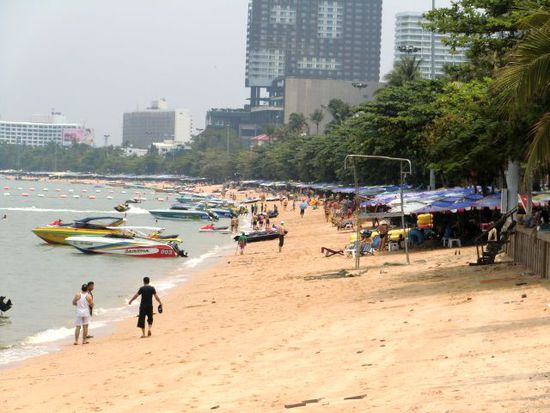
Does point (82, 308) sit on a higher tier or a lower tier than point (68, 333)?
higher

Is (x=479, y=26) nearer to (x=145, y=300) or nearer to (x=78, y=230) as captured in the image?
(x=145, y=300)

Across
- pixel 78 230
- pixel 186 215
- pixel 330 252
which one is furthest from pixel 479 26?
pixel 186 215

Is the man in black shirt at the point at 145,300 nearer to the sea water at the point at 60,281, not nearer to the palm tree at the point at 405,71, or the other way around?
the sea water at the point at 60,281

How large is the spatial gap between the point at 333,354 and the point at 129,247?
34734mm

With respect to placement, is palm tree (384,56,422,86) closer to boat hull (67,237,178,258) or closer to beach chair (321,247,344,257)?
boat hull (67,237,178,258)

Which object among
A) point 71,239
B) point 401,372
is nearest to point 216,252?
point 71,239

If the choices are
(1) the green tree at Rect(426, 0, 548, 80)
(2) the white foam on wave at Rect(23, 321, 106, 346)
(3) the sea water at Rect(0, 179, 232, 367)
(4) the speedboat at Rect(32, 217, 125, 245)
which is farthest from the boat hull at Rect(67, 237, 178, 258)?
(1) the green tree at Rect(426, 0, 548, 80)

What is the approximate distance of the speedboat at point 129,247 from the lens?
5041 cm

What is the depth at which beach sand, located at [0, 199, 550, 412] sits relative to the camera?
13.1 metres

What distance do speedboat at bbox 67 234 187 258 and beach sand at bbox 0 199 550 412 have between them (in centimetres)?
2017

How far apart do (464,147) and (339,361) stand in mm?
14036

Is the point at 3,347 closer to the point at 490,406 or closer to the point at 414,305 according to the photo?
the point at 414,305

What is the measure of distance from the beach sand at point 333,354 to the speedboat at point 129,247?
20.2m

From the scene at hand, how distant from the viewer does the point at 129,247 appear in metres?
50.8
